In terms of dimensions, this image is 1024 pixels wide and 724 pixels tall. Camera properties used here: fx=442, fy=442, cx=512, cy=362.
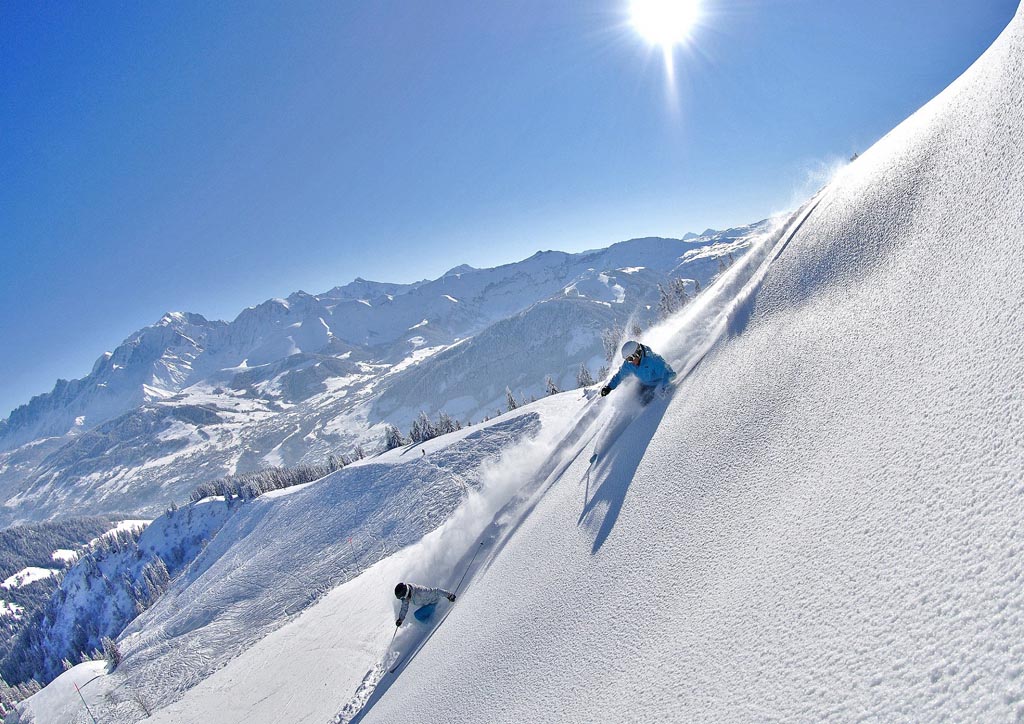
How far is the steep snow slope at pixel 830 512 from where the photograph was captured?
9.16ft

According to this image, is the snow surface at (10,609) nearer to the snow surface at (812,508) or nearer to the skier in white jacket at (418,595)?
the skier in white jacket at (418,595)

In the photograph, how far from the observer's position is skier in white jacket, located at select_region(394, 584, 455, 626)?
11508 mm

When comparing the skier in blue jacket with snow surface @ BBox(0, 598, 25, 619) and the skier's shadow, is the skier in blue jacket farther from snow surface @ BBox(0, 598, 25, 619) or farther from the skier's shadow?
snow surface @ BBox(0, 598, 25, 619)

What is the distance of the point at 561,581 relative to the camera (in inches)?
289

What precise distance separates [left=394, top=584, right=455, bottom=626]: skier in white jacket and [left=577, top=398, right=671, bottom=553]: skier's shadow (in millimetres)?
5587

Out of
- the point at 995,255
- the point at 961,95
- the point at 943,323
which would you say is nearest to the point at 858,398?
the point at 943,323

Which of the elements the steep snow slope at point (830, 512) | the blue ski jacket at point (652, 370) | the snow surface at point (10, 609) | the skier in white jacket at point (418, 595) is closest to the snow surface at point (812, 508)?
the steep snow slope at point (830, 512)

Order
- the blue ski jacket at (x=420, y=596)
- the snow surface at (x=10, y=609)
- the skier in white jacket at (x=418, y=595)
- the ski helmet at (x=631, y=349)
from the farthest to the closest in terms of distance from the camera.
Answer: the snow surface at (x=10, y=609)
the blue ski jacket at (x=420, y=596)
the skier in white jacket at (x=418, y=595)
the ski helmet at (x=631, y=349)

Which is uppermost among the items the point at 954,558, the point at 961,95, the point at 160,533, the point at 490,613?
the point at 160,533

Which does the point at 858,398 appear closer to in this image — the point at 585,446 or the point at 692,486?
the point at 692,486

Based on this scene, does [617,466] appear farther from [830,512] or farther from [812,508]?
[830,512]

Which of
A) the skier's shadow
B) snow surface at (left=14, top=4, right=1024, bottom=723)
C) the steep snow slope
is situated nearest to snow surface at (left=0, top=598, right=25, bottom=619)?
snow surface at (left=14, top=4, right=1024, bottom=723)

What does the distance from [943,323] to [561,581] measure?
6.15m

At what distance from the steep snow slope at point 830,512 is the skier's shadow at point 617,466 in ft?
0.27
